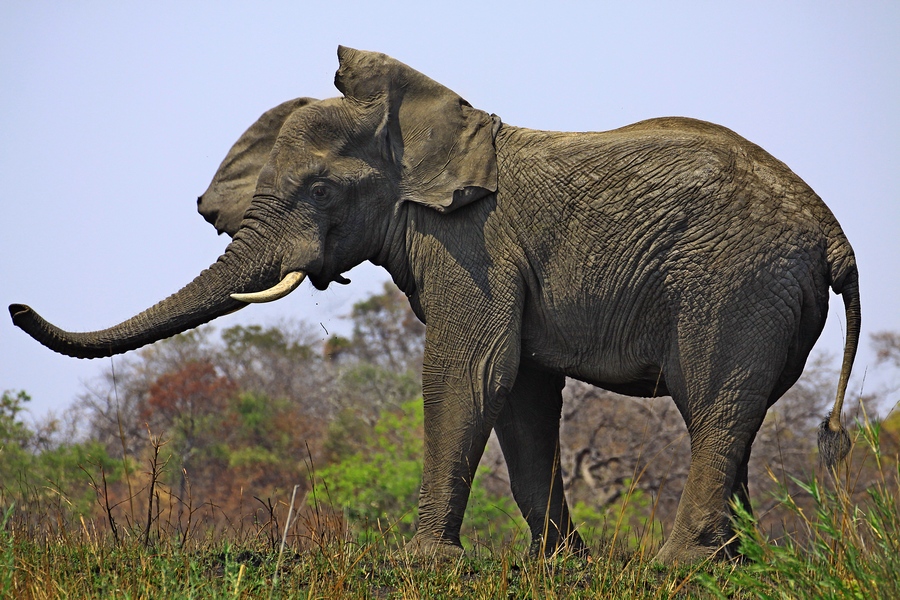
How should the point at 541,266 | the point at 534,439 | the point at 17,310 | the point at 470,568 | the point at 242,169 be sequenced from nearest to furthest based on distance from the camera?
the point at 470,568, the point at 17,310, the point at 541,266, the point at 534,439, the point at 242,169

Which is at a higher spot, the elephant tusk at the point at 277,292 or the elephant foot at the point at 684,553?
the elephant tusk at the point at 277,292

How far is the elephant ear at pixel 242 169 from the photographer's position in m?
8.09

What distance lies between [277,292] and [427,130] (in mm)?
1370

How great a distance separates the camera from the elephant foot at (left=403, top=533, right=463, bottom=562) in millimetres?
6531

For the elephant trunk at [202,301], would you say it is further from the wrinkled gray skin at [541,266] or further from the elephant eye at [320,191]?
the elephant eye at [320,191]

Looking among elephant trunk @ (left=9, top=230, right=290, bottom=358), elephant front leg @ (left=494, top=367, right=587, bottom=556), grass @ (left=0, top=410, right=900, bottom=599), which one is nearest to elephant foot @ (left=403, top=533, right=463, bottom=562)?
grass @ (left=0, top=410, right=900, bottom=599)

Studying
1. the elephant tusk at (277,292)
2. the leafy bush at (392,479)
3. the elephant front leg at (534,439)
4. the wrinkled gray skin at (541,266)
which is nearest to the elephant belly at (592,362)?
the wrinkled gray skin at (541,266)

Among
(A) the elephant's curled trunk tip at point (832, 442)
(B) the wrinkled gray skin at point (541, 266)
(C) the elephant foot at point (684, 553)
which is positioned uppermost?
(B) the wrinkled gray skin at point (541, 266)

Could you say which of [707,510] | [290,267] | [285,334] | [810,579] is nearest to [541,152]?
[290,267]

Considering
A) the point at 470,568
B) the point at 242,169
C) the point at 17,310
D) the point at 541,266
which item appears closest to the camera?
the point at 470,568

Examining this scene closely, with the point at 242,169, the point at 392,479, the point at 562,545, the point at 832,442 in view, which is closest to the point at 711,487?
the point at 832,442

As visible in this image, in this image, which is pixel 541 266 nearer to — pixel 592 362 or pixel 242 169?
pixel 592 362

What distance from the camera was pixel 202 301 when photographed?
7.24 metres

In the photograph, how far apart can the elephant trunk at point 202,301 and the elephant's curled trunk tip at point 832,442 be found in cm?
338
